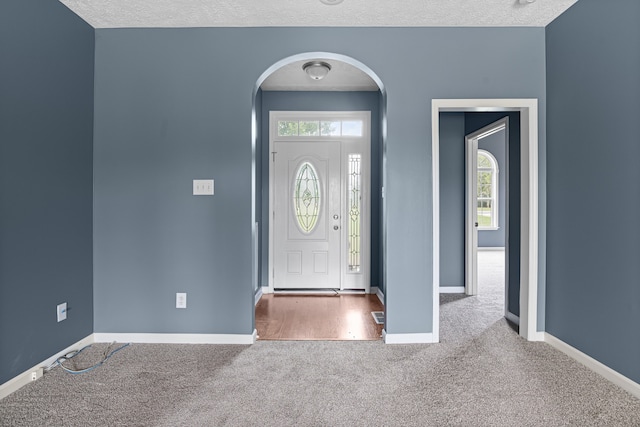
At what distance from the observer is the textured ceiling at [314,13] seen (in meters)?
2.48

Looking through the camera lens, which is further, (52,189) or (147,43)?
(147,43)

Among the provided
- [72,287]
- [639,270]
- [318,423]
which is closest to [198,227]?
[72,287]

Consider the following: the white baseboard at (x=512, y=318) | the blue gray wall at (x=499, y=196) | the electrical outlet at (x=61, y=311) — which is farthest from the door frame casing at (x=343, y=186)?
the blue gray wall at (x=499, y=196)

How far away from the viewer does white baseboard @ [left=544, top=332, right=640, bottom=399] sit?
2.06 meters

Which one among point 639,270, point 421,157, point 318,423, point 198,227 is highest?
point 421,157

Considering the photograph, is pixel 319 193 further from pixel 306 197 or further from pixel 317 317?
pixel 317 317

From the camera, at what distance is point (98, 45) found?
112 inches

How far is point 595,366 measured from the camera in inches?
91.5

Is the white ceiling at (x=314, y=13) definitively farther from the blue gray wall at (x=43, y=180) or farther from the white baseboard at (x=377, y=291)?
the white baseboard at (x=377, y=291)

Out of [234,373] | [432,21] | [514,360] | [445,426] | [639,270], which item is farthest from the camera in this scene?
[432,21]

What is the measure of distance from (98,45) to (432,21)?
8.82 feet

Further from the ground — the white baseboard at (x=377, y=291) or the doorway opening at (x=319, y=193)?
the doorway opening at (x=319, y=193)

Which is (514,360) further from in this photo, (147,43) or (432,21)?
(147,43)

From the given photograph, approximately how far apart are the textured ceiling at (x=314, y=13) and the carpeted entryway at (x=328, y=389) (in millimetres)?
2537
